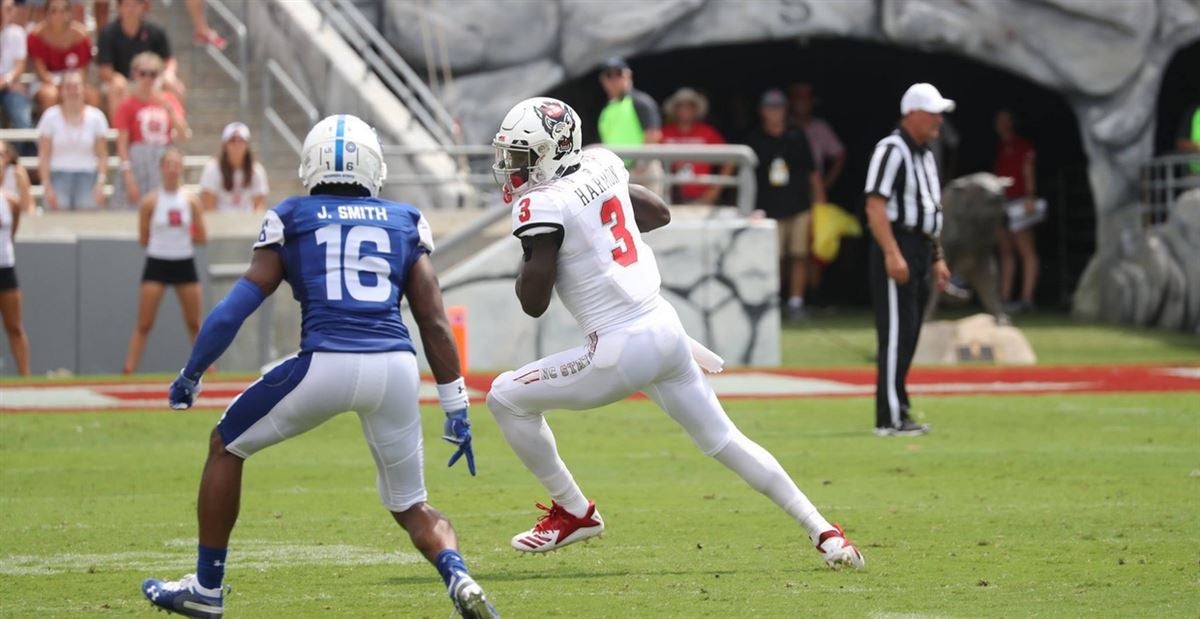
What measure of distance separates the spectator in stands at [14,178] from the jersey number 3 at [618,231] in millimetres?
9597

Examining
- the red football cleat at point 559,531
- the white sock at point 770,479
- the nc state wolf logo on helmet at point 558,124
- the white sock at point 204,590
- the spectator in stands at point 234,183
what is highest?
the nc state wolf logo on helmet at point 558,124

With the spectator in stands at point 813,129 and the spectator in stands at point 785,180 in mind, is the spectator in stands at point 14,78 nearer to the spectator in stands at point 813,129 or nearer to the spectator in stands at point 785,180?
the spectator in stands at point 785,180

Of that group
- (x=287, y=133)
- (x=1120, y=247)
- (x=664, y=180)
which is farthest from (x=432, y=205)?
(x=1120, y=247)

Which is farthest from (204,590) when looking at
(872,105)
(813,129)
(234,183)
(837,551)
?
(872,105)

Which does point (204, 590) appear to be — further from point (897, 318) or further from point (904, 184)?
point (904, 184)

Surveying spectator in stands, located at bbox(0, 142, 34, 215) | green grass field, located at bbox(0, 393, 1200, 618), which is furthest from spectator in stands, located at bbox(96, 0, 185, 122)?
green grass field, located at bbox(0, 393, 1200, 618)

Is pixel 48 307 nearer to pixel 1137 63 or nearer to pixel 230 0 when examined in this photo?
pixel 230 0

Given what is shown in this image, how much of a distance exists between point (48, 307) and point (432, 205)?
3.87 m

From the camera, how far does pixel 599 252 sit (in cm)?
663

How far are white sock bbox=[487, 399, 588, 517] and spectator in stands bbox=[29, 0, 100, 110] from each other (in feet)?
38.8

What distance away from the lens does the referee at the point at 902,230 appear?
1047cm

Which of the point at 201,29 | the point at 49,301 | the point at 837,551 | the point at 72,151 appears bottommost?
the point at 49,301

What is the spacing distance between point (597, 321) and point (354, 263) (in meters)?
1.22

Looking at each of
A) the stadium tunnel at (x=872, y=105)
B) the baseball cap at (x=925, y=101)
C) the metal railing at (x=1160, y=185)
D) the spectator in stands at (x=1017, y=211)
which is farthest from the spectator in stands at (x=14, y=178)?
the metal railing at (x=1160, y=185)
